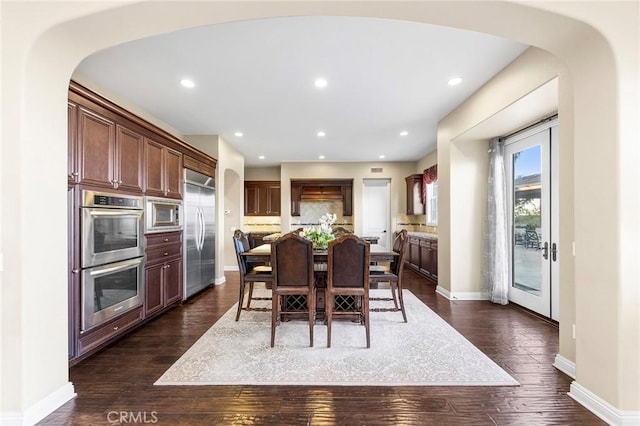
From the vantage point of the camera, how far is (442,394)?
2062mm

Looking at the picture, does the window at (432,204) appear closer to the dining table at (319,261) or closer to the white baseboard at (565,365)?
the dining table at (319,261)

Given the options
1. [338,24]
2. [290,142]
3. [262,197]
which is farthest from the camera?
[262,197]

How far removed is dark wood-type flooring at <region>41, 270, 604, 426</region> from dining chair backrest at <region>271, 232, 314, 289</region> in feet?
3.19

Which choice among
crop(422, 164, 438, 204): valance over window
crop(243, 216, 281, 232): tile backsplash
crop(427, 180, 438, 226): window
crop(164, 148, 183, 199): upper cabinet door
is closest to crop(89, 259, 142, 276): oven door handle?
crop(164, 148, 183, 199): upper cabinet door

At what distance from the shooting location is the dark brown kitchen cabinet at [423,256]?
18.6 feet

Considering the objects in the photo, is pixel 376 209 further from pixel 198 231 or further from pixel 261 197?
pixel 198 231

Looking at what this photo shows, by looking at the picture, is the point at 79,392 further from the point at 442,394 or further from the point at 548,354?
the point at 548,354

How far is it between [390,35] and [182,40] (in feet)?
5.97

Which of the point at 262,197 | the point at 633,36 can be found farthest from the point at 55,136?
the point at 262,197

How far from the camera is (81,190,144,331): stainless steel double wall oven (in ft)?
8.31

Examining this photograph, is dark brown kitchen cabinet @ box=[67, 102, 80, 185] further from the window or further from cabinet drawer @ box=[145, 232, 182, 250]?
the window

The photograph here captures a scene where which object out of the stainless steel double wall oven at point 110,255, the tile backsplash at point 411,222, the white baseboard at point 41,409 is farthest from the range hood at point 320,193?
the white baseboard at point 41,409

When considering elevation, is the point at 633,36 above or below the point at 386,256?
above

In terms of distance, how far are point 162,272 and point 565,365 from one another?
4.30 meters
